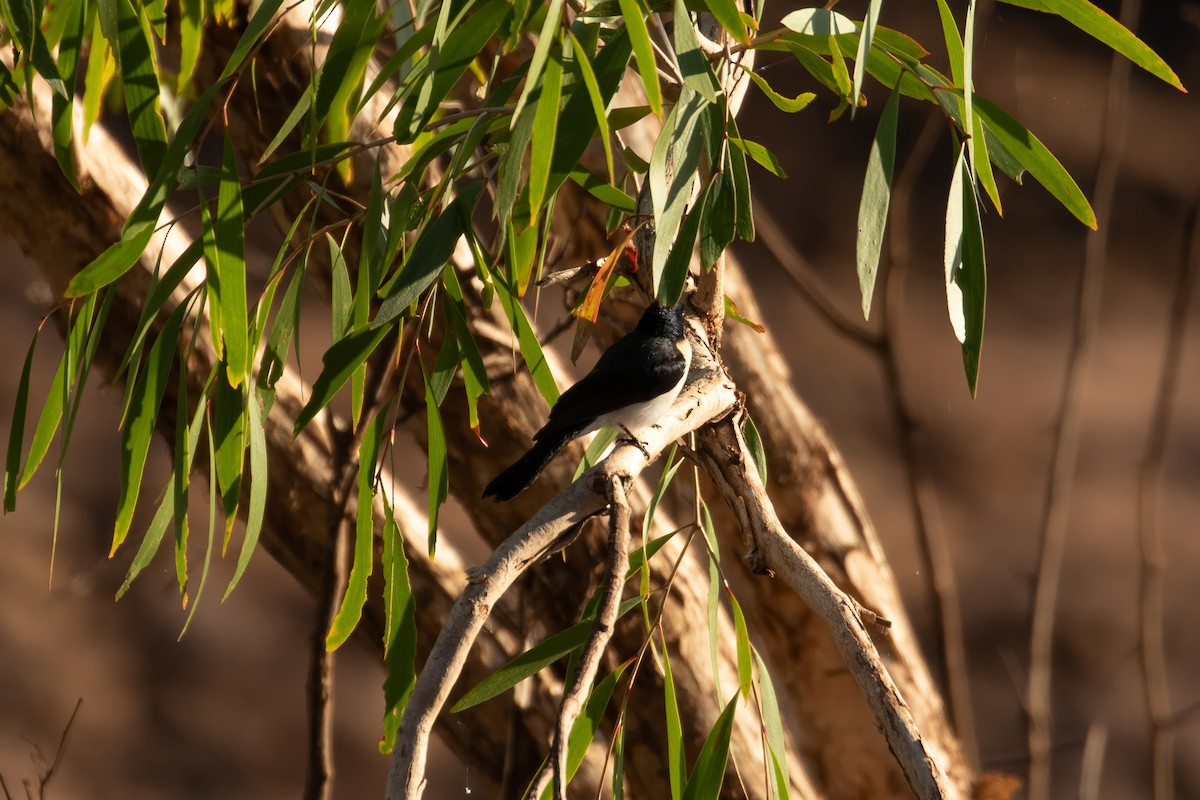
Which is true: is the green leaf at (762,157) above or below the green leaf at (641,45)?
below

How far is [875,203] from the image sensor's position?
90cm

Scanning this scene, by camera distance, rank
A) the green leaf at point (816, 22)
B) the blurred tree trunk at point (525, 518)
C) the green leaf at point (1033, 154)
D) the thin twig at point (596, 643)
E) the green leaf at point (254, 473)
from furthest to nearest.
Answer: the blurred tree trunk at point (525, 518), the green leaf at point (254, 473), the green leaf at point (1033, 154), the green leaf at point (816, 22), the thin twig at point (596, 643)

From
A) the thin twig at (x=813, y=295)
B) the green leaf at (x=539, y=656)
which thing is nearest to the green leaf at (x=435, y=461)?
the green leaf at (x=539, y=656)

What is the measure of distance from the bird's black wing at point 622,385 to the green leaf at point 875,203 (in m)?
0.48

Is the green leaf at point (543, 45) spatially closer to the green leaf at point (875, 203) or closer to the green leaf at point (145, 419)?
the green leaf at point (875, 203)

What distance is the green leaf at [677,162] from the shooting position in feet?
2.69

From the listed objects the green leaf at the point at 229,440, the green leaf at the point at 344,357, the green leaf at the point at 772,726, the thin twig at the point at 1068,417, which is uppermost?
the green leaf at the point at 344,357

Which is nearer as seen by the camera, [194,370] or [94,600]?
[194,370]

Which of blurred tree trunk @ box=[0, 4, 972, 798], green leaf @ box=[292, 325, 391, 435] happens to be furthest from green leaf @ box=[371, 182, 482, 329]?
blurred tree trunk @ box=[0, 4, 972, 798]

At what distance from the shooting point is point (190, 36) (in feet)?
4.10

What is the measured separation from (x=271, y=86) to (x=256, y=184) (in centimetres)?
79

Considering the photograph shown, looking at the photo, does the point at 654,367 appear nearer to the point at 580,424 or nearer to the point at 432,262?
the point at 580,424

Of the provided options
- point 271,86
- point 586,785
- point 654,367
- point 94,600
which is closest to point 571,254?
point 271,86

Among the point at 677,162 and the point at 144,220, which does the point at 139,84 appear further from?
the point at 677,162
